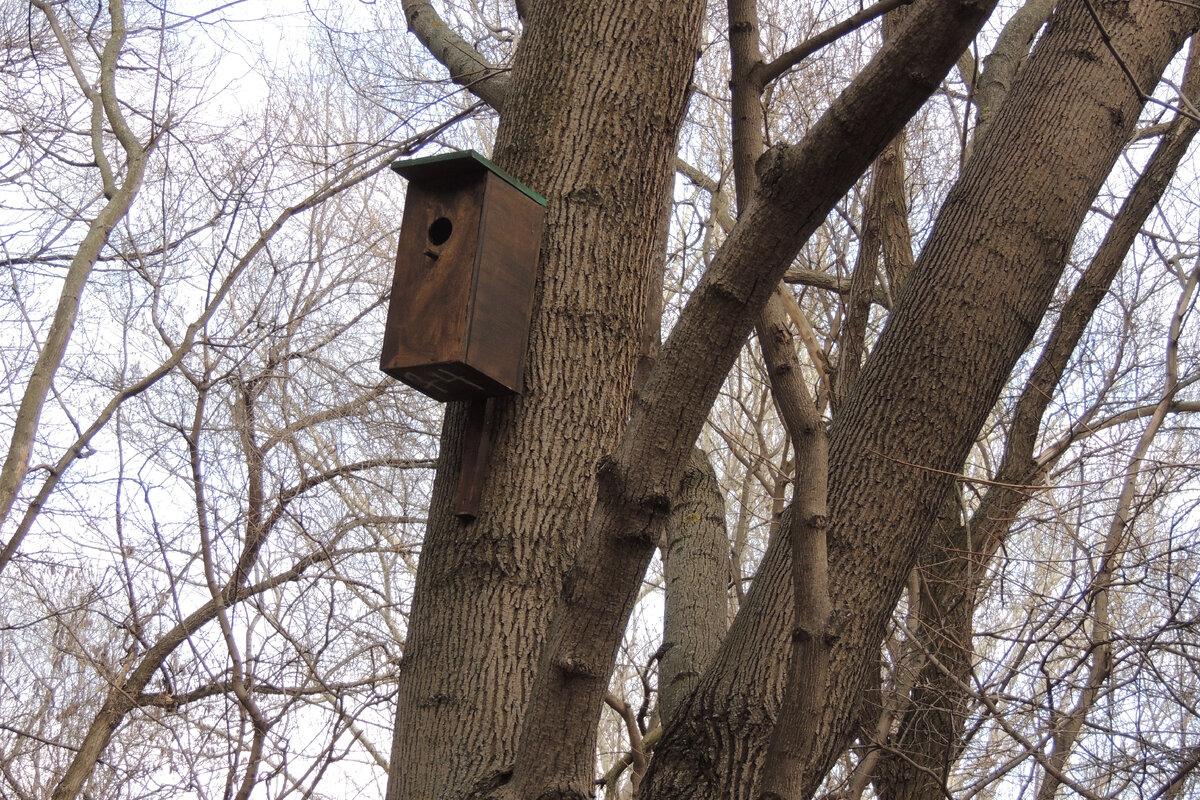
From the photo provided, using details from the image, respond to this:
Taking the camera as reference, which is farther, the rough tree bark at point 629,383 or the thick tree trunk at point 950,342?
the thick tree trunk at point 950,342

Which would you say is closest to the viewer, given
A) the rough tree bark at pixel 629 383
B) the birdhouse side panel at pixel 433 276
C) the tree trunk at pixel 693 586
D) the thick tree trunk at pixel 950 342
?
the rough tree bark at pixel 629 383

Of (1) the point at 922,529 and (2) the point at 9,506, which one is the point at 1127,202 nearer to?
(1) the point at 922,529

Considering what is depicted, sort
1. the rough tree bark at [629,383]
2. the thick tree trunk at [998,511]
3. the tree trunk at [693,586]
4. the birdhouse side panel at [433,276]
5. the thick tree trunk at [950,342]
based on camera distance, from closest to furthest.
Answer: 1. the rough tree bark at [629,383]
2. the thick tree trunk at [950,342]
3. the birdhouse side panel at [433,276]
4. the tree trunk at [693,586]
5. the thick tree trunk at [998,511]

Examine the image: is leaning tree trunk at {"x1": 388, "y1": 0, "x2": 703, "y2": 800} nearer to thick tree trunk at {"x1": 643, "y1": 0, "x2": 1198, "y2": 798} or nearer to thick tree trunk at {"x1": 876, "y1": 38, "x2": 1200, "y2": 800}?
thick tree trunk at {"x1": 643, "y1": 0, "x2": 1198, "y2": 798}

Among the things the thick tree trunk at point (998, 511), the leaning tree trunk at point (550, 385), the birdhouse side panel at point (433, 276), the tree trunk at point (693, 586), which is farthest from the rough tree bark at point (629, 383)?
the thick tree trunk at point (998, 511)

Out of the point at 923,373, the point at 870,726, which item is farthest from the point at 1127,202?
the point at 923,373

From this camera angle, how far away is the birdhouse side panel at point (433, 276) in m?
2.36

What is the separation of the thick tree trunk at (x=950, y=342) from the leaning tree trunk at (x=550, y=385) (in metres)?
0.42

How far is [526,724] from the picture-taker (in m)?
1.60

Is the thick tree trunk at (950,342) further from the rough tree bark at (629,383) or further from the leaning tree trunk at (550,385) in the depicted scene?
the leaning tree trunk at (550,385)

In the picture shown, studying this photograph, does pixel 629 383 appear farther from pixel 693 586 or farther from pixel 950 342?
pixel 693 586

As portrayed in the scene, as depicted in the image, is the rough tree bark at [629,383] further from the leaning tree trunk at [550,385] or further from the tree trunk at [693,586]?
the tree trunk at [693,586]

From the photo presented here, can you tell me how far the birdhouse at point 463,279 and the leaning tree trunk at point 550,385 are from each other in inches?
2.1

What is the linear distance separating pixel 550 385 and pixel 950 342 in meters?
0.81
